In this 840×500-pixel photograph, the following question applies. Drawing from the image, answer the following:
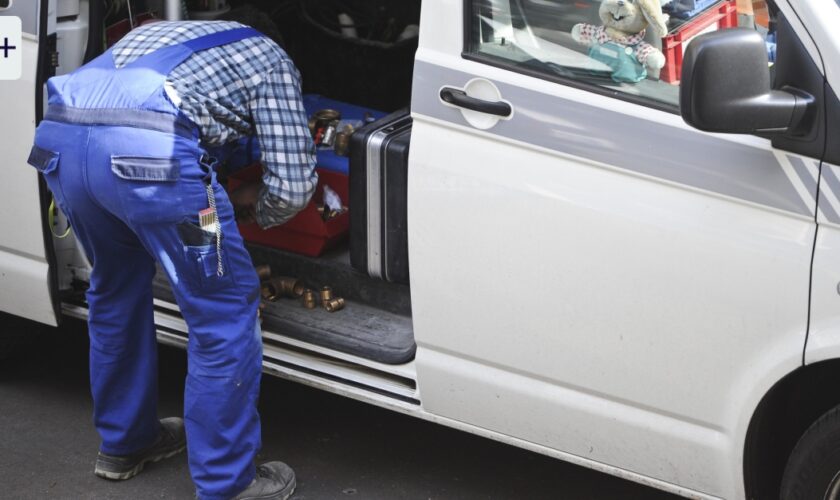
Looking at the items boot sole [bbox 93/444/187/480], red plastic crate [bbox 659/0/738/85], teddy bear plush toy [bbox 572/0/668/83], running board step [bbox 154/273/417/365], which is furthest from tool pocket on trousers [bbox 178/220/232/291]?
red plastic crate [bbox 659/0/738/85]

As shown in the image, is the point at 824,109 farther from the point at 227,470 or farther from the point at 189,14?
the point at 189,14

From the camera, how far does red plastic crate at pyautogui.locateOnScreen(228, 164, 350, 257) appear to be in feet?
12.8

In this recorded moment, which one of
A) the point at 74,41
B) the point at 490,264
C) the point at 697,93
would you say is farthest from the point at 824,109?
the point at 74,41

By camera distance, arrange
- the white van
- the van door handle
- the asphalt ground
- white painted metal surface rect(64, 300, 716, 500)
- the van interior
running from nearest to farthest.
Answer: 1. the white van
2. the van door handle
3. white painted metal surface rect(64, 300, 716, 500)
4. the van interior
5. the asphalt ground

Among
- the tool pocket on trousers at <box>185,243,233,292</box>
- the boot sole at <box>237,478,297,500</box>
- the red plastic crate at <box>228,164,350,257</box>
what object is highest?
the tool pocket on trousers at <box>185,243,233,292</box>

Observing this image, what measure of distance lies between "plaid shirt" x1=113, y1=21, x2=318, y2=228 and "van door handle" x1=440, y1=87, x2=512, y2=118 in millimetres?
596

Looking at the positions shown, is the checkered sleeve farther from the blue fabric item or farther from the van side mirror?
the van side mirror

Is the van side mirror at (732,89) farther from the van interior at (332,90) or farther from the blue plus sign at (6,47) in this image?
the blue plus sign at (6,47)

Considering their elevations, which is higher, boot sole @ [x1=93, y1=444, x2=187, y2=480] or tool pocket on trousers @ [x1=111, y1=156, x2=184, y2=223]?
tool pocket on trousers @ [x1=111, y1=156, x2=184, y2=223]

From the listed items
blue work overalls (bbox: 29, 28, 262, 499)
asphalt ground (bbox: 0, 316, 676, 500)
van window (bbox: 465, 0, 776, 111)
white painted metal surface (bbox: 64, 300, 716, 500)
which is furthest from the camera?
asphalt ground (bbox: 0, 316, 676, 500)

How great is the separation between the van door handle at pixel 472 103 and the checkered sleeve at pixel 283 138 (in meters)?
0.59

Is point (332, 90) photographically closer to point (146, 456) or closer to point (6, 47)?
point (6, 47)

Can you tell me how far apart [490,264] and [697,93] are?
775mm

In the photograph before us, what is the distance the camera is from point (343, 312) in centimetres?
377
